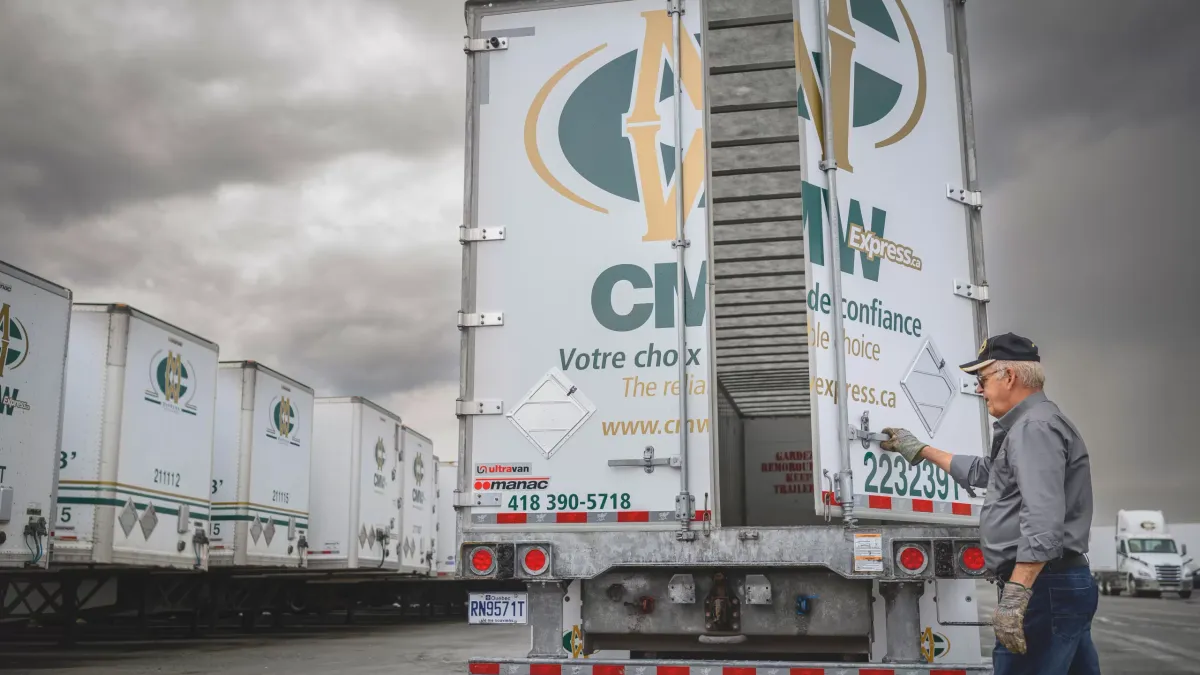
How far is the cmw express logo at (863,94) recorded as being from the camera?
605 cm

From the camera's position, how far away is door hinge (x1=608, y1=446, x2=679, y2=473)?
19.8ft

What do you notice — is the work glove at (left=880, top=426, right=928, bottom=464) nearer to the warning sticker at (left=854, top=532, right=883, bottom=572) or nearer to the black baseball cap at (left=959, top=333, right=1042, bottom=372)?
the warning sticker at (left=854, top=532, right=883, bottom=572)

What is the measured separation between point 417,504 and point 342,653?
290 inches

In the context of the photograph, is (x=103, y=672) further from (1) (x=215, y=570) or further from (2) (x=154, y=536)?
(1) (x=215, y=570)

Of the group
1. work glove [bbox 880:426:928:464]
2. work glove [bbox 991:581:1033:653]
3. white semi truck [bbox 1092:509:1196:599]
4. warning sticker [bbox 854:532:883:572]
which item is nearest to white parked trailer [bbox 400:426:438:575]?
warning sticker [bbox 854:532:883:572]

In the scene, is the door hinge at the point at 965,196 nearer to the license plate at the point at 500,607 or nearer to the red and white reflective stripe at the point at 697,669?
the red and white reflective stripe at the point at 697,669

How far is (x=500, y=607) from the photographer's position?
19.9 feet

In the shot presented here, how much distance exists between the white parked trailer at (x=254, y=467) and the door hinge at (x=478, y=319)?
34.0ft

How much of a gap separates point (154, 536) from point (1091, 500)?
1171cm

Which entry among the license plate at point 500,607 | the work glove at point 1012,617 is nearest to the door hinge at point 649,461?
the license plate at point 500,607

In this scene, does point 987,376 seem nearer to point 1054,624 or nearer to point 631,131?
point 1054,624

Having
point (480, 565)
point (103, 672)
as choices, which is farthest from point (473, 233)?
point (103, 672)

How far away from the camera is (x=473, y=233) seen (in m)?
6.56

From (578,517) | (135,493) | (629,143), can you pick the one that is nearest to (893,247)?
(629,143)
